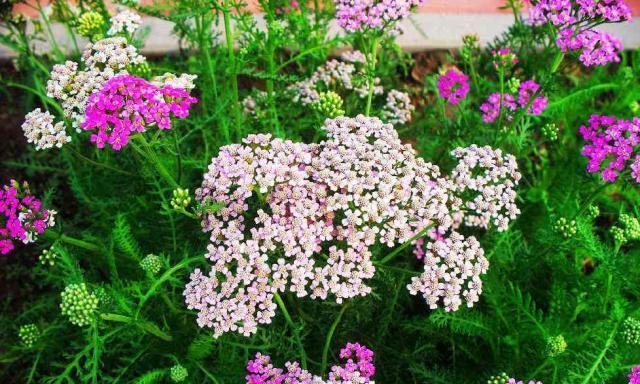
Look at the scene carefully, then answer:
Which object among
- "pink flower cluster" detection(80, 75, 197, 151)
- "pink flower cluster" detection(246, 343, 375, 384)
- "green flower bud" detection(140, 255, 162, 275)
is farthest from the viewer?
"green flower bud" detection(140, 255, 162, 275)

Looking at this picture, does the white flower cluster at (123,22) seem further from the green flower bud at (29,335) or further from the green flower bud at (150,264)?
the green flower bud at (29,335)

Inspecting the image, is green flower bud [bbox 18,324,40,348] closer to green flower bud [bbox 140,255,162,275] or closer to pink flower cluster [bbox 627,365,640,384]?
green flower bud [bbox 140,255,162,275]

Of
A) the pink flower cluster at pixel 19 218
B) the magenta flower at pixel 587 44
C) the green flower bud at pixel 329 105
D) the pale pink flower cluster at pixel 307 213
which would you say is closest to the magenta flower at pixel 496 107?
the magenta flower at pixel 587 44

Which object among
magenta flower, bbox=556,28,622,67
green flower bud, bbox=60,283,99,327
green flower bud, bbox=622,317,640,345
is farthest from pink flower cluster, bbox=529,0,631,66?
green flower bud, bbox=60,283,99,327

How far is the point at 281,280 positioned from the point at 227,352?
2.07 feet

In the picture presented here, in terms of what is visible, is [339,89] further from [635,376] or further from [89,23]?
[635,376]

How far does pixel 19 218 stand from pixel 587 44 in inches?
101

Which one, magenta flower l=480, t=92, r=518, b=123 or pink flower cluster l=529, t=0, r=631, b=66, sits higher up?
pink flower cluster l=529, t=0, r=631, b=66

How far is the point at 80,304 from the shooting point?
2158 millimetres

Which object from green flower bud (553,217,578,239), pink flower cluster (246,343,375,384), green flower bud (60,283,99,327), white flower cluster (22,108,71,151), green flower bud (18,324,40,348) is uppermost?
white flower cluster (22,108,71,151)

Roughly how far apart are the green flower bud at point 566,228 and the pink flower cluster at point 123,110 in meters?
1.76

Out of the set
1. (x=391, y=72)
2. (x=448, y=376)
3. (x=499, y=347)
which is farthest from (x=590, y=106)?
(x=448, y=376)

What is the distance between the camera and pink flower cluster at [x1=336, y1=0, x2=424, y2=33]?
2668 millimetres

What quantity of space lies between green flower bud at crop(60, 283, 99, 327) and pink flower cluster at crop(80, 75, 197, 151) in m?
0.56
